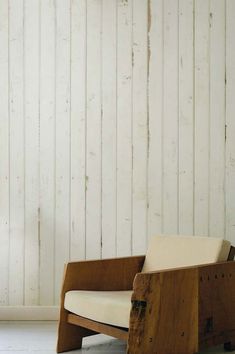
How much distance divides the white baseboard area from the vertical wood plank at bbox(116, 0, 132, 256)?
631 millimetres

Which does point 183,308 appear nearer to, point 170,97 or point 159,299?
point 159,299

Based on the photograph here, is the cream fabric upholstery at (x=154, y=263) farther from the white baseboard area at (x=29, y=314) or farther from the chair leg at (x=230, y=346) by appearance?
the white baseboard area at (x=29, y=314)

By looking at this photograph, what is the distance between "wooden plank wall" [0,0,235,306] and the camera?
354 centimetres

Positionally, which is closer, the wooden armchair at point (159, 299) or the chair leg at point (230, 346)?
the wooden armchair at point (159, 299)

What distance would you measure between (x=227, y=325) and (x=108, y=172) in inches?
51.5

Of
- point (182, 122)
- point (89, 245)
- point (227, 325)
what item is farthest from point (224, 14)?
point (227, 325)

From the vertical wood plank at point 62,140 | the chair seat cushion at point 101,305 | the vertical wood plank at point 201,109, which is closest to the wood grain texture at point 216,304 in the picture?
the chair seat cushion at point 101,305

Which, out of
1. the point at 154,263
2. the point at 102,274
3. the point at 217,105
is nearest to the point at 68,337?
the point at 102,274

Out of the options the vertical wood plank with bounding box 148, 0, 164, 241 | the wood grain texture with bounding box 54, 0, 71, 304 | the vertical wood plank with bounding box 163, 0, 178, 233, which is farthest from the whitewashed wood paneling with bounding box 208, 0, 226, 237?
the wood grain texture with bounding box 54, 0, 71, 304

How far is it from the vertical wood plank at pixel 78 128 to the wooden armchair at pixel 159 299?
59 centimetres

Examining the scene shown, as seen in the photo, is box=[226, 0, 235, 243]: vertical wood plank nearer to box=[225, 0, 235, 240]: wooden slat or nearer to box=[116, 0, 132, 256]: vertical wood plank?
box=[225, 0, 235, 240]: wooden slat

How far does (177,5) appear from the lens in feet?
11.7

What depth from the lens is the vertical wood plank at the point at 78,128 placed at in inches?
140

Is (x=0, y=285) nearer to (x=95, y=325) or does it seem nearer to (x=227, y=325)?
(x=95, y=325)
